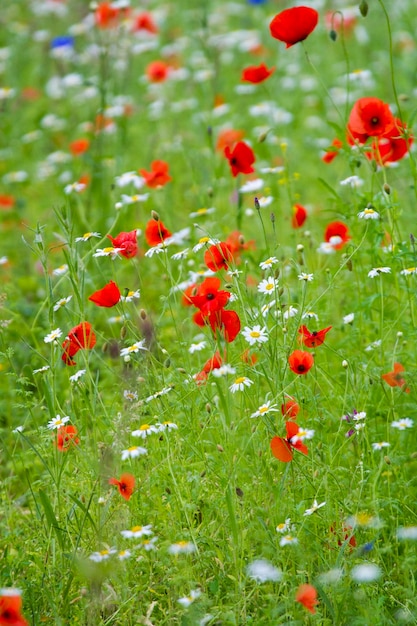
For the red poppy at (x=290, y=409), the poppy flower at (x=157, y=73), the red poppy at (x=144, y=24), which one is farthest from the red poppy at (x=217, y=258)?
the red poppy at (x=144, y=24)

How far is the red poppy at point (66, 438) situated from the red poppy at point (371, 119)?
42.0 inches

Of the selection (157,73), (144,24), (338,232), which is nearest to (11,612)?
(338,232)

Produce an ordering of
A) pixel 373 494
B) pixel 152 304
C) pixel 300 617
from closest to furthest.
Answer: pixel 300 617, pixel 373 494, pixel 152 304

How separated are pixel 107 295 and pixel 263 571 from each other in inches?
28.7

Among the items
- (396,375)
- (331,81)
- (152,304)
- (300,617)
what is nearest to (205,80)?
(331,81)

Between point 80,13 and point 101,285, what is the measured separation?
3.45 m

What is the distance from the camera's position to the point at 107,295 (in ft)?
7.47

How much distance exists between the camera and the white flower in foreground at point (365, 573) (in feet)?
6.29

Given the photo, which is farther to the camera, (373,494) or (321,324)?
(321,324)

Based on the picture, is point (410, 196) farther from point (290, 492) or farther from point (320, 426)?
point (290, 492)

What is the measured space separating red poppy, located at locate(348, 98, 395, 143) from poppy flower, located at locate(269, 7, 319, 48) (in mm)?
244

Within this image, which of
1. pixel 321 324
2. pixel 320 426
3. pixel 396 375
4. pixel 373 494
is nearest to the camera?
pixel 373 494

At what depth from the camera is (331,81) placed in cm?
617

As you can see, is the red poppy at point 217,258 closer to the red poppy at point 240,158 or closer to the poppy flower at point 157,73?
the red poppy at point 240,158
